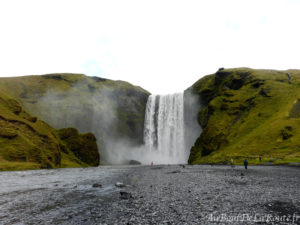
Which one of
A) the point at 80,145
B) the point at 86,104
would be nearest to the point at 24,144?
the point at 80,145

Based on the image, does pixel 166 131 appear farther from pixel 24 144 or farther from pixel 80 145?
pixel 24 144

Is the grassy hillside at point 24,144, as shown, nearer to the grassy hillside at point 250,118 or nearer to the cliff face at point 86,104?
the cliff face at point 86,104

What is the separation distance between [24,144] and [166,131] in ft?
209

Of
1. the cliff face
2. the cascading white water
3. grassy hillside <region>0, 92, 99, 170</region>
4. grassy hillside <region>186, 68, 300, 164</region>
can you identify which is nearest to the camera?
grassy hillside <region>0, 92, 99, 170</region>

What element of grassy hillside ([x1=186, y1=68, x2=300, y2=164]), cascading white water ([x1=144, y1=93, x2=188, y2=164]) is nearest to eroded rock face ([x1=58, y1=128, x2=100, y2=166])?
cascading white water ([x1=144, y1=93, x2=188, y2=164])

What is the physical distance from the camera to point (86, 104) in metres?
111

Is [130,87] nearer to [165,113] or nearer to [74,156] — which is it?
[165,113]

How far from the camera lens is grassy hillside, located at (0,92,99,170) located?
44.5 m

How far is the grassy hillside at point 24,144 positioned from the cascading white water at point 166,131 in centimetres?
4231

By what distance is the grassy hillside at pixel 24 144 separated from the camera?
44.5 m

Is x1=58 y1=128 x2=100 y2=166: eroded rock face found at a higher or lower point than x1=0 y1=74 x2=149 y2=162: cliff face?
lower

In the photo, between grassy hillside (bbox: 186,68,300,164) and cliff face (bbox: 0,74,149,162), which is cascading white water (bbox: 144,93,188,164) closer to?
cliff face (bbox: 0,74,149,162)

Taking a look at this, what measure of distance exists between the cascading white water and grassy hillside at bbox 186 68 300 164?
11639 mm

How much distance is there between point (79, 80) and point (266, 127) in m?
111
